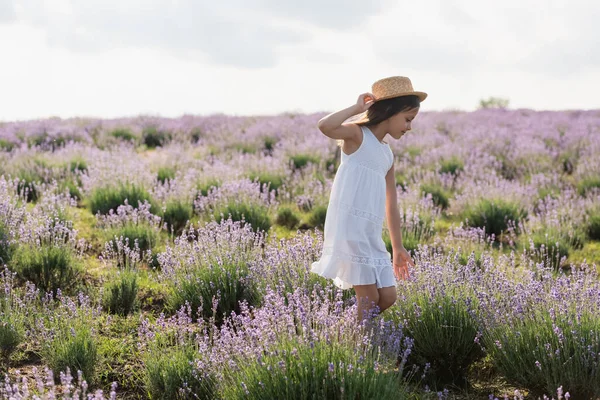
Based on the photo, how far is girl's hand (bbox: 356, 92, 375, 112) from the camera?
3405 millimetres

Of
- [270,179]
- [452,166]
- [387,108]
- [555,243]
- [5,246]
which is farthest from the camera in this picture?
[452,166]

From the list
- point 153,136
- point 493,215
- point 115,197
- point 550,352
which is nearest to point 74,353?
point 550,352

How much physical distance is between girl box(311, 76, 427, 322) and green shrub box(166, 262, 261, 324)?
1.10 m

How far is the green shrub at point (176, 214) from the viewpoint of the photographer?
725cm

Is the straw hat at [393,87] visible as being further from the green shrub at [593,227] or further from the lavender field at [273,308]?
the green shrub at [593,227]

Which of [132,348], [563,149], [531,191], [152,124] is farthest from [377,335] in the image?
[152,124]

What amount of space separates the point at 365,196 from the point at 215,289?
162 centimetres

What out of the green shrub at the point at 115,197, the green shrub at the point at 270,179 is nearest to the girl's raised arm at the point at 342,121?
the green shrub at the point at 115,197

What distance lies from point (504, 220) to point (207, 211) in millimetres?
3575

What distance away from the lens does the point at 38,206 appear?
6.50 m

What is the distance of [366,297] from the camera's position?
11.4ft

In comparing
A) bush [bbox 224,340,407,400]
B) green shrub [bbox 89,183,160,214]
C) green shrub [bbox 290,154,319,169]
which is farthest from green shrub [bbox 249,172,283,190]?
bush [bbox 224,340,407,400]

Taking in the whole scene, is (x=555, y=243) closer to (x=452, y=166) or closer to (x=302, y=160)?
(x=452, y=166)

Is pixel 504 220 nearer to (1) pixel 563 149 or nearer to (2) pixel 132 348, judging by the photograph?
(2) pixel 132 348
